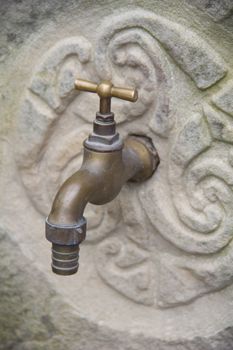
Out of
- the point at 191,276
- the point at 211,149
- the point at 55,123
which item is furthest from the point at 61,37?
the point at 191,276

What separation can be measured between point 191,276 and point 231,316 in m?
0.08

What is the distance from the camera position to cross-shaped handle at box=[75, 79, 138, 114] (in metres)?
0.89

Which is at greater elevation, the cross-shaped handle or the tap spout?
the cross-shaped handle

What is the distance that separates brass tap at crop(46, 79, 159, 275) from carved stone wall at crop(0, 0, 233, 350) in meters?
0.08

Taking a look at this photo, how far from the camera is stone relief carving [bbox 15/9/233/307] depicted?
3.12ft

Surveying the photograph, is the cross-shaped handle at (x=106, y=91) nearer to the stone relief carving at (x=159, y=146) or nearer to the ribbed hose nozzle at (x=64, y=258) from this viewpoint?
the stone relief carving at (x=159, y=146)

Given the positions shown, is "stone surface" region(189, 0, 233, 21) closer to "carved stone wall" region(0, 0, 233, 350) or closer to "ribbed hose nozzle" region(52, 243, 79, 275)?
"carved stone wall" region(0, 0, 233, 350)

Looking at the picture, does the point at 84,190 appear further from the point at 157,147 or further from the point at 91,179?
the point at 157,147

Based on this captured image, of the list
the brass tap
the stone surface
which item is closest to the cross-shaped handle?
the brass tap

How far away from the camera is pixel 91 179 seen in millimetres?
915

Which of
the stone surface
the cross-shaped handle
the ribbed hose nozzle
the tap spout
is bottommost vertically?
the ribbed hose nozzle

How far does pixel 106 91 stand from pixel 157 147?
0.52 ft

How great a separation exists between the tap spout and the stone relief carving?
0.04 meters

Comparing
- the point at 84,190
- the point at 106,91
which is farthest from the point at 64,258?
the point at 106,91
